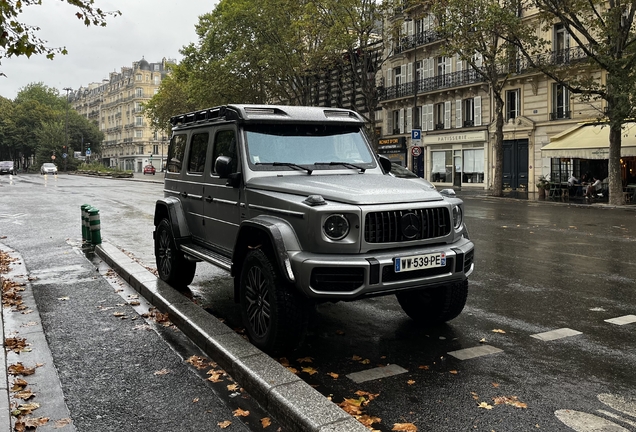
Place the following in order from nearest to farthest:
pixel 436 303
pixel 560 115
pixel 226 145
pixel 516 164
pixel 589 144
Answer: pixel 436 303
pixel 226 145
pixel 589 144
pixel 560 115
pixel 516 164

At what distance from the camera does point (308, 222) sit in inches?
179

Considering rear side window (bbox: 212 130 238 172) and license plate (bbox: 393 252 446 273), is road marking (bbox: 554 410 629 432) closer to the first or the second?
license plate (bbox: 393 252 446 273)

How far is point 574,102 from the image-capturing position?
3147 centimetres

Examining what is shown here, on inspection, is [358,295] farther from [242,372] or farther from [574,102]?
[574,102]

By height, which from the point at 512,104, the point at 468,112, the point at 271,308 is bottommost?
the point at 271,308

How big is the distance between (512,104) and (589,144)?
35.5 ft

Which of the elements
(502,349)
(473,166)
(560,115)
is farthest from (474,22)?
(502,349)

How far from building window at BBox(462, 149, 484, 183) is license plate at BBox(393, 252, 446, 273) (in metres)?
35.5

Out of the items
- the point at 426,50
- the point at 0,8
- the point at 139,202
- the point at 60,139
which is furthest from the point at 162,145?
the point at 0,8

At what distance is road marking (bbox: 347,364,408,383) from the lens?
4.47m

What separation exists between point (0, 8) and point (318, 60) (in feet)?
93.2

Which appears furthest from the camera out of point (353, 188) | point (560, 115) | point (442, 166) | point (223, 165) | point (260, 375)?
point (442, 166)

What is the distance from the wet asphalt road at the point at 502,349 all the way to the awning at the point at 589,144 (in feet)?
57.9

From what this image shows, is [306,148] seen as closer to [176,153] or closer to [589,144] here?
[176,153]
